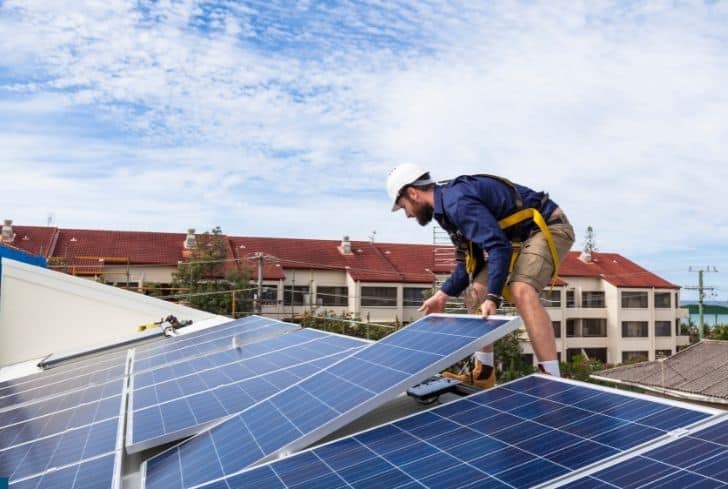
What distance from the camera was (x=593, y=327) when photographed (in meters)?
58.3

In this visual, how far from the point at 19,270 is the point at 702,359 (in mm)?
31535

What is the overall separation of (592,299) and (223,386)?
56.9 m

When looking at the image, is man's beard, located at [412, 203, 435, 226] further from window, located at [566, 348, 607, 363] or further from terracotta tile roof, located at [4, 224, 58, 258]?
window, located at [566, 348, 607, 363]

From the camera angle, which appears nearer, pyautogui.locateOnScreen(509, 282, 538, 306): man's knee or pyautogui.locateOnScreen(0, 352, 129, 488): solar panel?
pyautogui.locateOnScreen(0, 352, 129, 488): solar panel

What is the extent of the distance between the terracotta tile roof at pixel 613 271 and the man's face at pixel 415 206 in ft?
178

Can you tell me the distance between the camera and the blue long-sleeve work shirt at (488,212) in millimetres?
4367

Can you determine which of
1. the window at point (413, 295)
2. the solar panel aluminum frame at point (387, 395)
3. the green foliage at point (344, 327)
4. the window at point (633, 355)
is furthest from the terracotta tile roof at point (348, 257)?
the solar panel aluminum frame at point (387, 395)

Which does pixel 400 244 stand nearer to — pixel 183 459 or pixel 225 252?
pixel 225 252

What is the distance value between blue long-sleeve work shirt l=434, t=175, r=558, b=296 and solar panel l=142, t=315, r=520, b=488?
0.45 meters

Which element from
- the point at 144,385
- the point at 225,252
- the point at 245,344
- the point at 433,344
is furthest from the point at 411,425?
the point at 225,252

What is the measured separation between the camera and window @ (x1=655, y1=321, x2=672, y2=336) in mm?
59944

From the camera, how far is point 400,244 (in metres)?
55.0

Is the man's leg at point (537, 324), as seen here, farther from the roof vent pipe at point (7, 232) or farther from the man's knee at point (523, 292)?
the roof vent pipe at point (7, 232)

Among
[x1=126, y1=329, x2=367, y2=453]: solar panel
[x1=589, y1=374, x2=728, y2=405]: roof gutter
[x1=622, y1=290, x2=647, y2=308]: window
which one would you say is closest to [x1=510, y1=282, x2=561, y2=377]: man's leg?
[x1=126, y1=329, x2=367, y2=453]: solar panel
